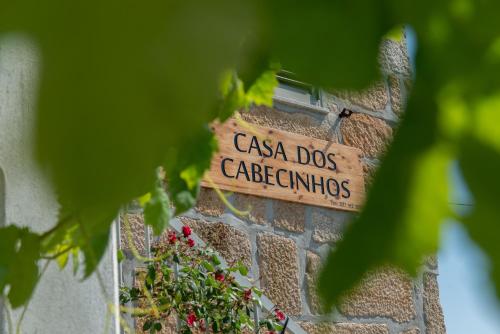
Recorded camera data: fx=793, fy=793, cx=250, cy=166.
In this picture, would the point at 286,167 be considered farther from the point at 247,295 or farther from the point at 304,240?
the point at 247,295

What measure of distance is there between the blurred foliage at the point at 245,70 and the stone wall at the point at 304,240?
234 cm

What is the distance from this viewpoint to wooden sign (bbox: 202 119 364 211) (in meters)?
2.94

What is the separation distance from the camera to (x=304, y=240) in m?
3.13

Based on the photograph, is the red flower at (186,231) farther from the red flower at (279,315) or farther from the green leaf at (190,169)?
the green leaf at (190,169)

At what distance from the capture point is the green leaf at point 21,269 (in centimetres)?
60

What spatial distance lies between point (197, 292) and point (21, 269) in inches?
80.4

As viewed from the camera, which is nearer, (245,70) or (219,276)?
(245,70)

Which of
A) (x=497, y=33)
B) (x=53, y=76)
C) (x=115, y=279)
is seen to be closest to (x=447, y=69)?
(x=497, y=33)

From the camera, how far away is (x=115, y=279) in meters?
1.18

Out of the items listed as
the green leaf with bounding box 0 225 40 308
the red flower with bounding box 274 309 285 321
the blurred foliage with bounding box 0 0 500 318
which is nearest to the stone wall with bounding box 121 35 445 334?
the red flower with bounding box 274 309 285 321

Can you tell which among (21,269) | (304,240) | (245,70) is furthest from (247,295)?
(245,70)

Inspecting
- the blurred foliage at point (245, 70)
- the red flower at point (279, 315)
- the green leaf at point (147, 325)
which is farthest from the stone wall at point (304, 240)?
the blurred foliage at point (245, 70)

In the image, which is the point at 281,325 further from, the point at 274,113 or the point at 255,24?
the point at 255,24

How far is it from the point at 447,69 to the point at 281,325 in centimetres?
260
